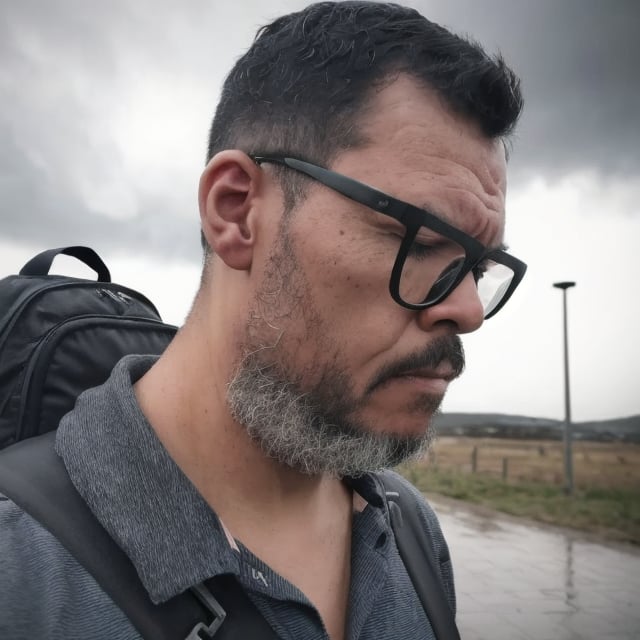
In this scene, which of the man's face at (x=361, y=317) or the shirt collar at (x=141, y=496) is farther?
the man's face at (x=361, y=317)

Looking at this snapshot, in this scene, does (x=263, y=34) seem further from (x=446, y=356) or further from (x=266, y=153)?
(x=446, y=356)

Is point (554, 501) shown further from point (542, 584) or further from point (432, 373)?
point (432, 373)

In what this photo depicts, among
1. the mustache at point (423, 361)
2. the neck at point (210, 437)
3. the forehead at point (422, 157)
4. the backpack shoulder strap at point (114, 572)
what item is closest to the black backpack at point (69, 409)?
the backpack shoulder strap at point (114, 572)

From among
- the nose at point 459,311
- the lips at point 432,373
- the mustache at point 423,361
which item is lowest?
the lips at point 432,373

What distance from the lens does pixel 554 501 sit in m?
14.9

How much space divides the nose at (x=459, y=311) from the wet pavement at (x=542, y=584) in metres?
5.68

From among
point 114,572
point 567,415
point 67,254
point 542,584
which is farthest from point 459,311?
point 567,415

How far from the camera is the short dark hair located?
1.53 m

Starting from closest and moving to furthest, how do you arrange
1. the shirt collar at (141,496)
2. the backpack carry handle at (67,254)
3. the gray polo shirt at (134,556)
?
1. the gray polo shirt at (134,556)
2. the shirt collar at (141,496)
3. the backpack carry handle at (67,254)

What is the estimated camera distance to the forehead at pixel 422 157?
1457mm

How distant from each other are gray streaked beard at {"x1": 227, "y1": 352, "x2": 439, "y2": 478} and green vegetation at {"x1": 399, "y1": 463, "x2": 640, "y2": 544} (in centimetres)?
1154

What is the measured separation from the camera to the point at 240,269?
156cm

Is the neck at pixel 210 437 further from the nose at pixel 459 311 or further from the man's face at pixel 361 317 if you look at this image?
the nose at pixel 459 311

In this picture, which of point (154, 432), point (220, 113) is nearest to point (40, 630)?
point (154, 432)
